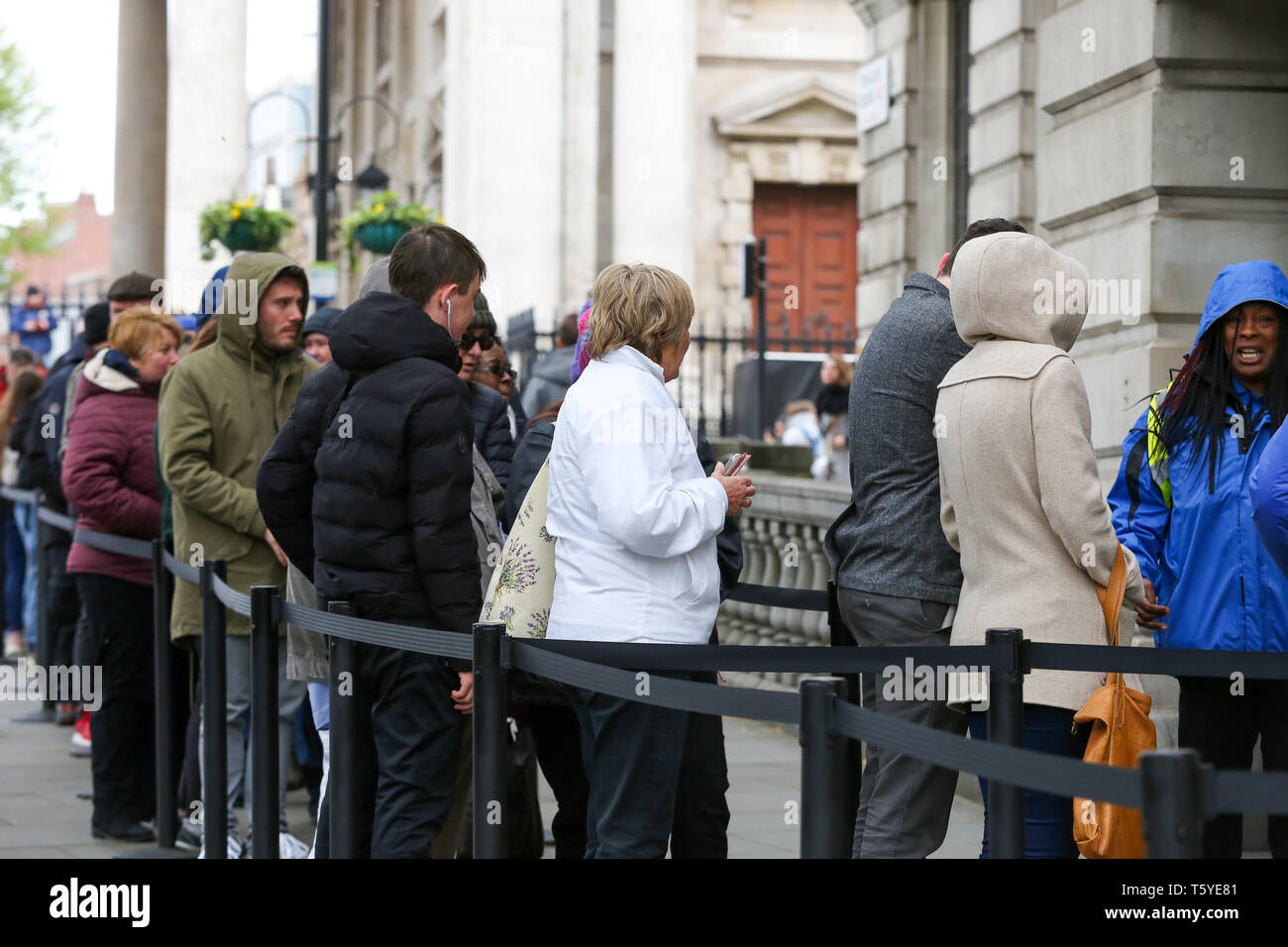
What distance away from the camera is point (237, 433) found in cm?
672

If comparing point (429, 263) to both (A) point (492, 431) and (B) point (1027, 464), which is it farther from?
(B) point (1027, 464)

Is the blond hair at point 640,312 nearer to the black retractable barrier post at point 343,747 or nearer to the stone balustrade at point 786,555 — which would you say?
the black retractable barrier post at point 343,747

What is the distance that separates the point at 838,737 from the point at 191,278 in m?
22.1

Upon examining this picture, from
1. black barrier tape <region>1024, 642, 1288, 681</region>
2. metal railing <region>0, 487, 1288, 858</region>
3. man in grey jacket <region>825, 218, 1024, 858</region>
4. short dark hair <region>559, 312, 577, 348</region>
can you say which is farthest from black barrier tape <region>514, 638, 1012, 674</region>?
short dark hair <region>559, 312, 577, 348</region>

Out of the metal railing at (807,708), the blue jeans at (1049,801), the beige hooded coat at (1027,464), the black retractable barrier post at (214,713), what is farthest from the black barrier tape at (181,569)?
the blue jeans at (1049,801)

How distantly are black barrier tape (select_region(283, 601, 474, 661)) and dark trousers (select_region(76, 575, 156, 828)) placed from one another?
8.95ft

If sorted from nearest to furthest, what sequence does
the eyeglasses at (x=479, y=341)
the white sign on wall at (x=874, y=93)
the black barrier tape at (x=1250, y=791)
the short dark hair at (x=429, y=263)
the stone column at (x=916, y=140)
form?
1. the black barrier tape at (x=1250, y=791)
2. the short dark hair at (x=429, y=263)
3. the eyeglasses at (x=479, y=341)
4. the stone column at (x=916, y=140)
5. the white sign on wall at (x=874, y=93)

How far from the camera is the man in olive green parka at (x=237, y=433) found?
6543 mm

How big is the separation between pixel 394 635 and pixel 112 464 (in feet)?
10.9

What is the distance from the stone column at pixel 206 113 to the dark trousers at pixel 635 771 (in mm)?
21454

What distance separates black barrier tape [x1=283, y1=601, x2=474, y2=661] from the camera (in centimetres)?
452

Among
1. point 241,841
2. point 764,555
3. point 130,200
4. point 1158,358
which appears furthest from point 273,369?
point 130,200
